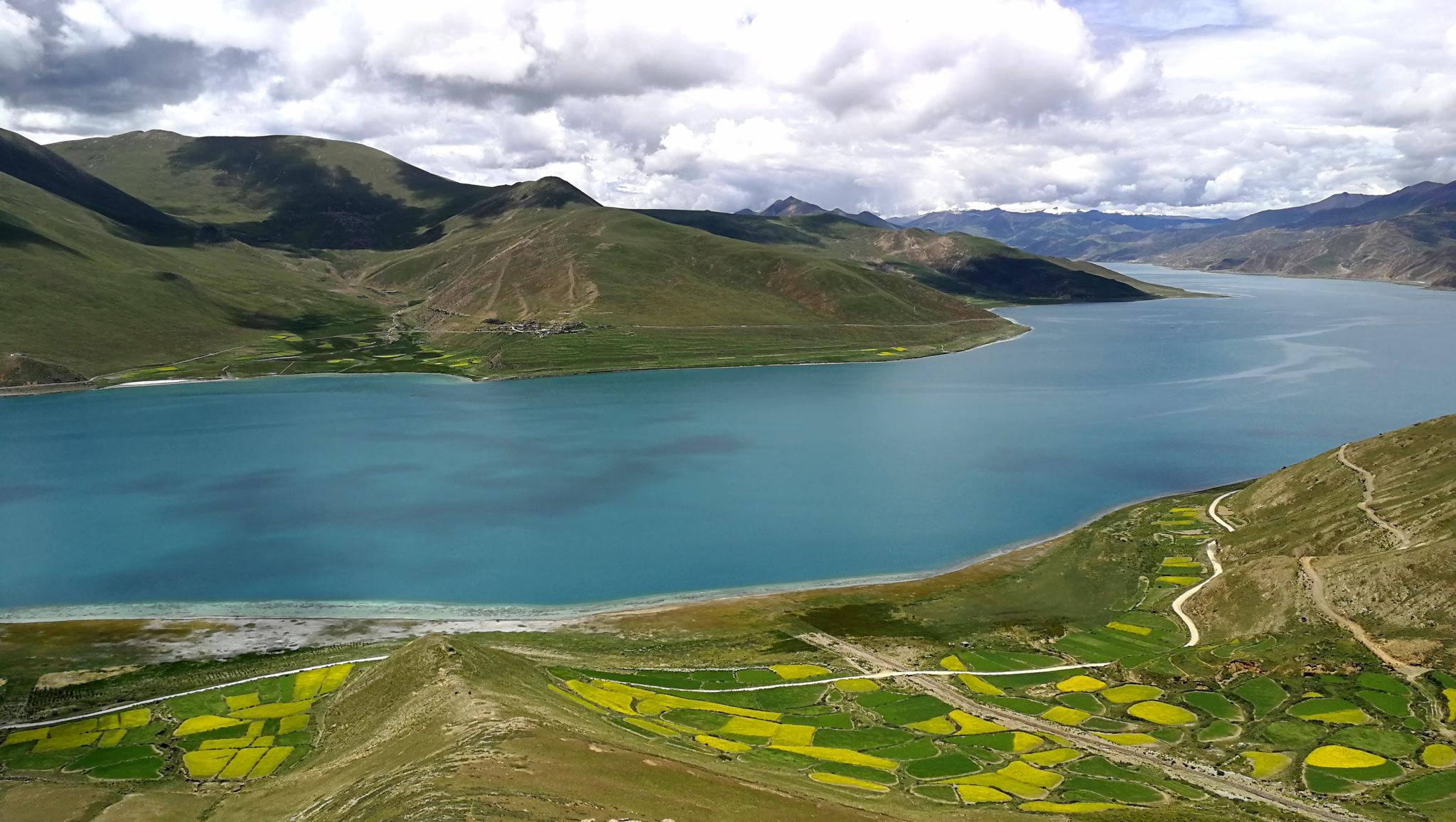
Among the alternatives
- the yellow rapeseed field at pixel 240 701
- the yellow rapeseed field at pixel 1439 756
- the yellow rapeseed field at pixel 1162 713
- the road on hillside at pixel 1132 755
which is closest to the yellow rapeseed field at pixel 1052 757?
the road on hillside at pixel 1132 755

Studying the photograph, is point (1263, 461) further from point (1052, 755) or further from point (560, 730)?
point (560, 730)

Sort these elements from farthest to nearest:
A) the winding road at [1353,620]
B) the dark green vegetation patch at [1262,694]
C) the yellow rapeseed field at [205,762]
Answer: the winding road at [1353,620], the dark green vegetation patch at [1262,694], the yellow rapeseed field at [205,762]

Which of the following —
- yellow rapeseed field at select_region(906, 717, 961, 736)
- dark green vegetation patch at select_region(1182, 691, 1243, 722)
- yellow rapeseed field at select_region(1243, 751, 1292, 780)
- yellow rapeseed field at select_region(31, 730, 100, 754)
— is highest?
yellow rapeseed field at select_region(1243, 751, 1292, 780)

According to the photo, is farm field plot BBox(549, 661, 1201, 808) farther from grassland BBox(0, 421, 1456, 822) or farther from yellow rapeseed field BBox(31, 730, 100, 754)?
yellow rapeseed field BBox(31, 730, 100, 754)

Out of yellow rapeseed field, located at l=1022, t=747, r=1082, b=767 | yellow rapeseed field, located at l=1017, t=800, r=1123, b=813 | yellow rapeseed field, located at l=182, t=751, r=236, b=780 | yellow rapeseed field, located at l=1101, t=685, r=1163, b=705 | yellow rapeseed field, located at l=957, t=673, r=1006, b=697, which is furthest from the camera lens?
yellow rapeseed field, located at l=957, t=673, r=1006, b=697

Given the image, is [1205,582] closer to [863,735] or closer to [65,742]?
[863,735]

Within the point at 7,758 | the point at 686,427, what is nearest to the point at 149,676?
the point at 7,758

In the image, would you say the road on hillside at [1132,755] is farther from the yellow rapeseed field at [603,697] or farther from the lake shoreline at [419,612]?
the lake shoreline at [419,612]

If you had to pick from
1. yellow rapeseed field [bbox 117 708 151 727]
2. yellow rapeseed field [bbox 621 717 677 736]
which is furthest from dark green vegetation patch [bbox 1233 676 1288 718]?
yellow rapeseed field [bbox 117 708 151 727]

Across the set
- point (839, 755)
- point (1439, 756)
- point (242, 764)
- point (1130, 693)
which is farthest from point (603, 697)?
point (1439, 756)
